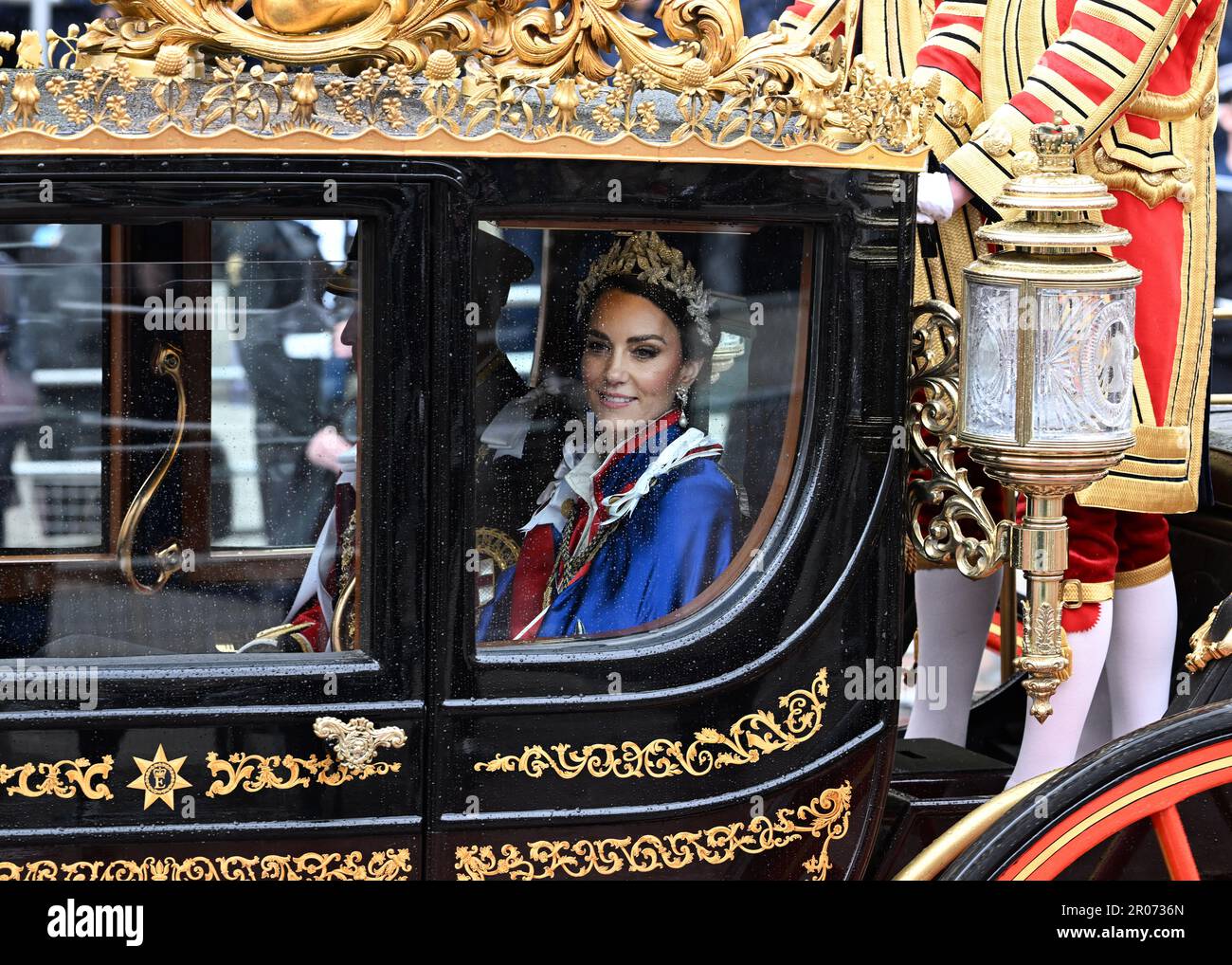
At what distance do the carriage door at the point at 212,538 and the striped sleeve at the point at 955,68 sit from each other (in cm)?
87

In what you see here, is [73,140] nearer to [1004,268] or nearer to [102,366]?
[102,366]

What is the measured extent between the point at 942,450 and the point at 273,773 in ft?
2.71

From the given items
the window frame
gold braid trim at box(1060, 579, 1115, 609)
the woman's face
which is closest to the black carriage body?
the window frame

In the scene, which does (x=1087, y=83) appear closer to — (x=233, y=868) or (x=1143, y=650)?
(x=1143, y=650)

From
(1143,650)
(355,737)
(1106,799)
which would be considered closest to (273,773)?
(355,737)

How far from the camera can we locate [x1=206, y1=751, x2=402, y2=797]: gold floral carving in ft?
5.98

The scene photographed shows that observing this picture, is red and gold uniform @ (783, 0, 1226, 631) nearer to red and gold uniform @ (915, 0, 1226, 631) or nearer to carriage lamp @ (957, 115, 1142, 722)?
red and gold uniform @ (915, 0, 1226, 631)

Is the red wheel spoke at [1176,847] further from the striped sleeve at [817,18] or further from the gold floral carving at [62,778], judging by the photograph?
the gold floral carving at [62,778]

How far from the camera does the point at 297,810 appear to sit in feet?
6.04

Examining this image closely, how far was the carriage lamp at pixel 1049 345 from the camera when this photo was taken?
1.87 metres

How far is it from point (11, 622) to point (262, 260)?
0.47m

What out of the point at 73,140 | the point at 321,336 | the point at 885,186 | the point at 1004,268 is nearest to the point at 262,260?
the point at 321,336

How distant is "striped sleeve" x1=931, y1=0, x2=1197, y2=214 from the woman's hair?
1.50ft

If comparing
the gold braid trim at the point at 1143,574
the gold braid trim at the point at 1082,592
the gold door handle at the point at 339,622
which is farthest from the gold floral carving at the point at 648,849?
the gold braid trim at the point at 1143,574
